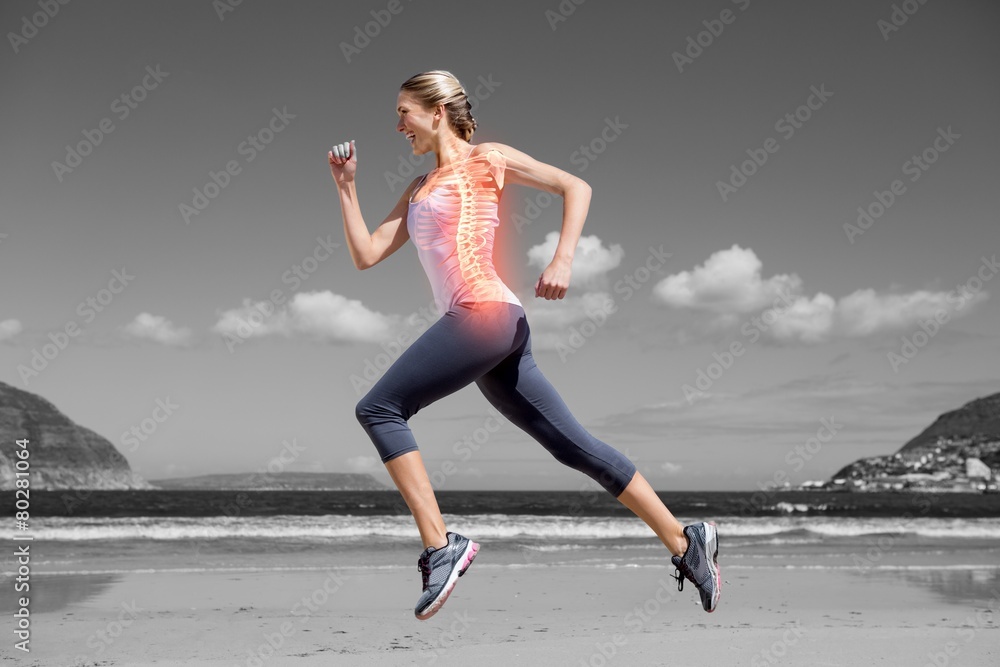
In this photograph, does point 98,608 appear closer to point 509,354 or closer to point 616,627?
point 616,627

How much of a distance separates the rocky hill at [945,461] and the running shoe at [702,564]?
54434 mm

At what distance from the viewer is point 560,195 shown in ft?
8.04

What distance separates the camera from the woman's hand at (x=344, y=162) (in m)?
2.49

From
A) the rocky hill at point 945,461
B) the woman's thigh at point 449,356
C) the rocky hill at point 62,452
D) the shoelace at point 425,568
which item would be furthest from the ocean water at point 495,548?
the rocky hill at point 62,452

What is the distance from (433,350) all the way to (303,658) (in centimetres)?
499

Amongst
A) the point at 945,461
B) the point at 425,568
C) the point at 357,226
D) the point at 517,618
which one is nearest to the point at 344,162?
the point at 357,226

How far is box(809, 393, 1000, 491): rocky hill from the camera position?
52562mm

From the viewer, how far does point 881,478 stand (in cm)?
5994

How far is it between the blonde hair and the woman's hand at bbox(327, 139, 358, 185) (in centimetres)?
24

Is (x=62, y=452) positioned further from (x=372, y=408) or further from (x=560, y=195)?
(x=560, y=195)

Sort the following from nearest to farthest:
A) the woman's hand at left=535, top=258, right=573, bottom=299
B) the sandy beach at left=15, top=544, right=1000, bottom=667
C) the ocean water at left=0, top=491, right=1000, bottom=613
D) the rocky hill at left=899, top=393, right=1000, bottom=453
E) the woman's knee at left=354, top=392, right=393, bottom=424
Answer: the woman's hand at left=535, top=258, right=573, bottom=299 < the woman's knee at left=354, top=392, right=393, bottom=424 < the sandy beach at left=15, top=544, right=1000, bottom=667 < the ocean water at left=0, top=491, right=1000, bottom=613 < the rocky hill at left=899, top=393, right=1000, bottom=453

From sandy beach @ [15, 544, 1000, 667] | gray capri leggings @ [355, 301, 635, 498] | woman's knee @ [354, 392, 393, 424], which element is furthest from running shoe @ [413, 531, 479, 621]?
sandy beach @ [15, 544, 1000, 667]

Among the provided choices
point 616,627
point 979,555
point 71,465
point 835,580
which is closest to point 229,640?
point 616,627

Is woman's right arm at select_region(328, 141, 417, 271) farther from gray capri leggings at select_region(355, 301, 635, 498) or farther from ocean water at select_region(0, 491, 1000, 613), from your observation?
ocean water at select_region(0, 491, 1000, 613)
